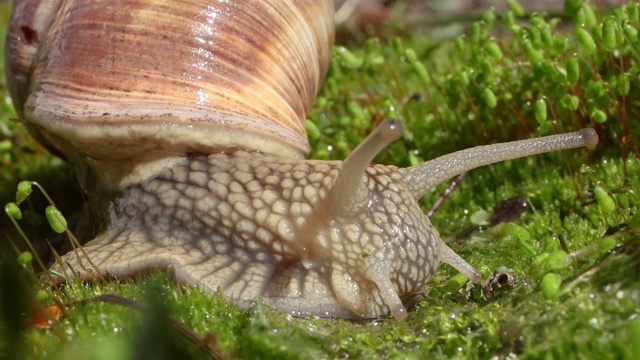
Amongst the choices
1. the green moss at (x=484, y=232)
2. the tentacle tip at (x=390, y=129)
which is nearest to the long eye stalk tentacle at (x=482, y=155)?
the green moss at (x=484, y=232)

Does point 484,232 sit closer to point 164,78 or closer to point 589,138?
point 589,138

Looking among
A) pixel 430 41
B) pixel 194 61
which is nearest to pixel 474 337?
pixel 194 61

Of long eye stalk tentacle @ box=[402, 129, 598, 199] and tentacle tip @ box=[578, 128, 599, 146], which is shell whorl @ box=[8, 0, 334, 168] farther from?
tentacle tip @ box=[578, 128, 599, 146]

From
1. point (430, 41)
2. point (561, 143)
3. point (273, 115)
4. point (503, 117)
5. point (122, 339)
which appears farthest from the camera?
point (430, 41)

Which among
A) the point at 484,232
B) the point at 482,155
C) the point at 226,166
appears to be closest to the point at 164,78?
the point at 226,166

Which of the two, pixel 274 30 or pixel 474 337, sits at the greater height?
pixel 274 30

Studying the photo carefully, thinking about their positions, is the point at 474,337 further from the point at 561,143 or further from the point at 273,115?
the point at 273,115
